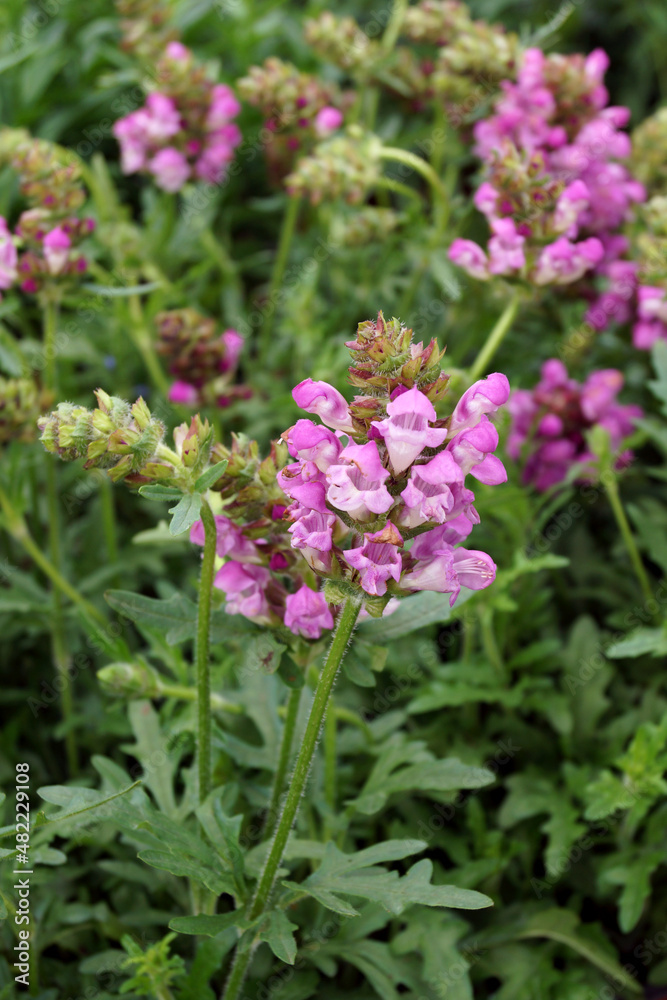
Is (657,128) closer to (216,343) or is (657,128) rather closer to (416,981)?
(216,343)

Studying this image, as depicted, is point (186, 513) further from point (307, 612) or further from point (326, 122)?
point (326, 122)

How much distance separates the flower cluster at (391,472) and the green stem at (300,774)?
2.1 inches

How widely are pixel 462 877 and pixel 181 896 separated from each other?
52 cm

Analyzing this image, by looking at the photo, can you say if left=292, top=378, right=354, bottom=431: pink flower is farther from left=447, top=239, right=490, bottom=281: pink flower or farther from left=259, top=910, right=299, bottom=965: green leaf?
left=447, top=239, right=490, bottom=281: pink flower

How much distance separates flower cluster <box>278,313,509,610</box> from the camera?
1.01m

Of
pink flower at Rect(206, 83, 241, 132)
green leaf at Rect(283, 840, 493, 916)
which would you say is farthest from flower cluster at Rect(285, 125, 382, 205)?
green leaf at Rect(283, 840, 493, 916)

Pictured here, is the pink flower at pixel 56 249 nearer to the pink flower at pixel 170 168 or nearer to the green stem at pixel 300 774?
the pink flower at pixel 170 168

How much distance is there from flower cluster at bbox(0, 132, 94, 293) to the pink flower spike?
109cm

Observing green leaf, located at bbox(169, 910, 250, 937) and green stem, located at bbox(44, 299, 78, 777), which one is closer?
green leaf, located at bbox(169, 910, 250, 937)

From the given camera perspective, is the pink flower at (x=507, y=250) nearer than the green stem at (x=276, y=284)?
Yes

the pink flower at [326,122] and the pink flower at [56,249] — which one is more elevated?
the pink flower at [326,122]

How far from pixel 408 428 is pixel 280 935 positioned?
698 millimetres

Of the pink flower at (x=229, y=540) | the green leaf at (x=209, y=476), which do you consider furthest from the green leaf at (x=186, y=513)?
the pink flower at (x=229, y=540)

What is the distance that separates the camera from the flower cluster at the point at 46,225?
1832mm
